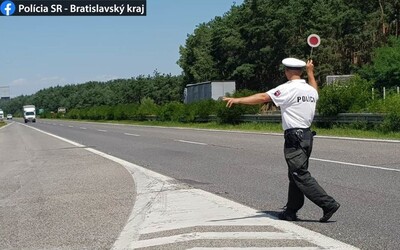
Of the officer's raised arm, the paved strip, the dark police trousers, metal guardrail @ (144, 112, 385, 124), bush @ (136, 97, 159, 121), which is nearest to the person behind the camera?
the paved strip

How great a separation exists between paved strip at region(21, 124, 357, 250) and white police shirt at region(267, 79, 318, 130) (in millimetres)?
1270

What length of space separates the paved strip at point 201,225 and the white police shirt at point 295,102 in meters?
1.27

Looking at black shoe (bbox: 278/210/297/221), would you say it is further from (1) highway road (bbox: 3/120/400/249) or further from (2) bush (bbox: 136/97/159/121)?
(2) bush (bbox: 136/97/159/121)

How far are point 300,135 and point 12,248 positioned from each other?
3.55 meters

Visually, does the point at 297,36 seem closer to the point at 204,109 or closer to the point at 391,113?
the point at 204,109

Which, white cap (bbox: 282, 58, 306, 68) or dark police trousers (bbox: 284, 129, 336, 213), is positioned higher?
white cap (bbox: 282, 58, 306, 68)

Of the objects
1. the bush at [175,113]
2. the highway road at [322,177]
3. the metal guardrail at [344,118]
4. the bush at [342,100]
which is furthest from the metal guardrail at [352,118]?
the bush at [175,113]

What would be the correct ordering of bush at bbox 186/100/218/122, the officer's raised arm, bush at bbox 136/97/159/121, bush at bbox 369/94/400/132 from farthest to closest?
bush at bbox 136/97/159/121 → bush at bbox 186/100/218/122 → bush at bbox 369/94/400/132 → the officer's raised arm

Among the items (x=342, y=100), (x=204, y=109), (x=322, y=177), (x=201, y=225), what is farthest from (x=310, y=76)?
(x=204, y=109)

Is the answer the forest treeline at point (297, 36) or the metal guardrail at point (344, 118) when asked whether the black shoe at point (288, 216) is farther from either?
the forest treeline at point (297, 36)

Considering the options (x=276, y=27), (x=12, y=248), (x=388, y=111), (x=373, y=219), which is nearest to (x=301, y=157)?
(x=373, y=219)

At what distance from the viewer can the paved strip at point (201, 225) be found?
5.75 meters

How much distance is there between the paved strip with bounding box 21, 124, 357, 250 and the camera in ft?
18.9

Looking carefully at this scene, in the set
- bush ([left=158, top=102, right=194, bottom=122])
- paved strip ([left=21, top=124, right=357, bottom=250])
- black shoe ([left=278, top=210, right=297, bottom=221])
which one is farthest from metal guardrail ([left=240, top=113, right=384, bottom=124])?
black shoe ([left=278, top=210, right=297, bottom=221])
